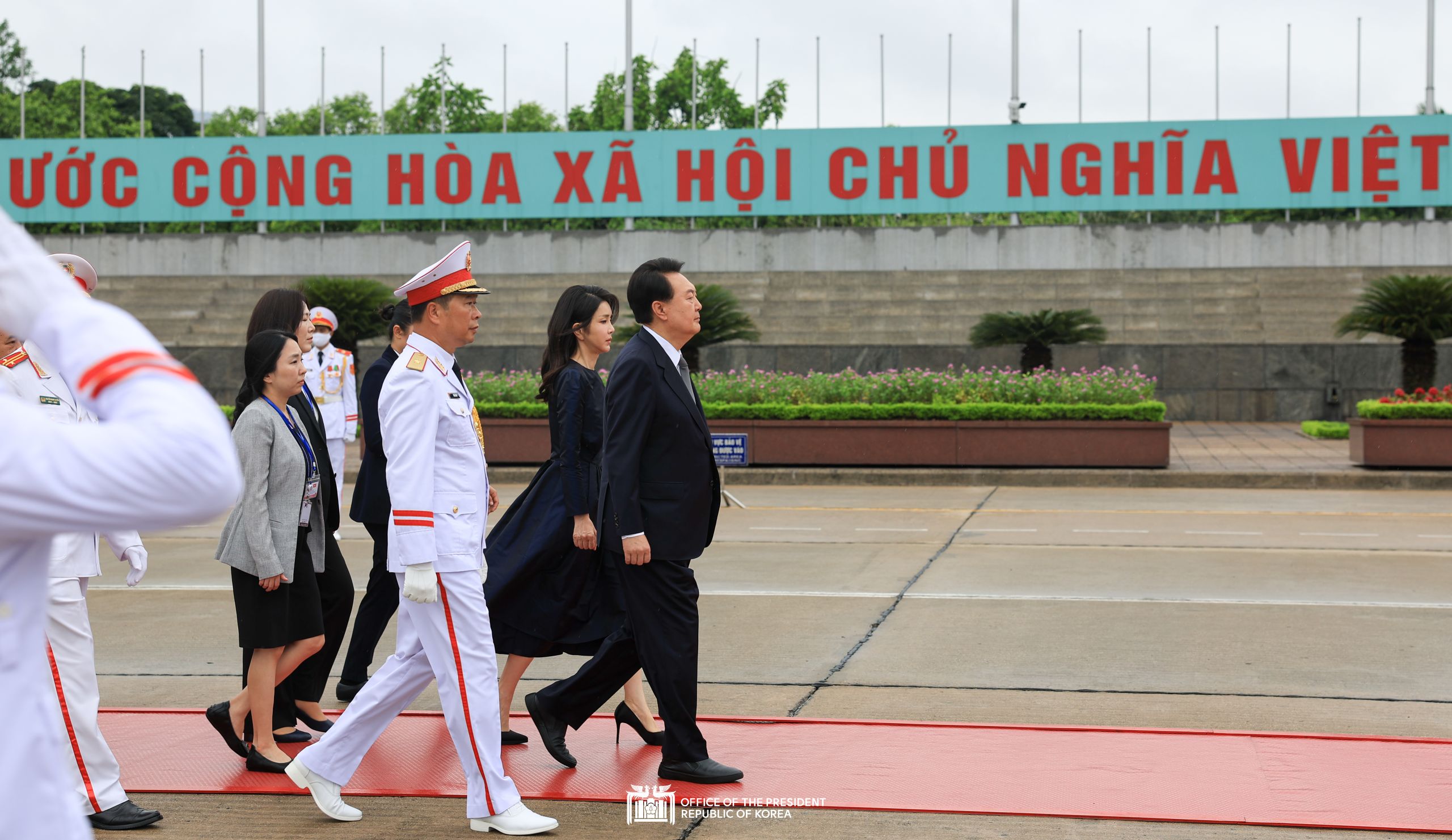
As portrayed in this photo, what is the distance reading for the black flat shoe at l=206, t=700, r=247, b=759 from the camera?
16.9 feet

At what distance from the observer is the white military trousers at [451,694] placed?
4301mm

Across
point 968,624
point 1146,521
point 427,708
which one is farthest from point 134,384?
point 1146,521

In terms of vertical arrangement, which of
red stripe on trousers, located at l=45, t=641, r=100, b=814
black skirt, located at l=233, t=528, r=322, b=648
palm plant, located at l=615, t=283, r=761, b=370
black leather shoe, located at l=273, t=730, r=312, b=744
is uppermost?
palm plant, located at l=615, t=283, r=761, b=370

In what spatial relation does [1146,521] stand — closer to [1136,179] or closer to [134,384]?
[134,384]

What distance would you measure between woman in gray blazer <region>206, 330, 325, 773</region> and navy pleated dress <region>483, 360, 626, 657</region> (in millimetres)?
733

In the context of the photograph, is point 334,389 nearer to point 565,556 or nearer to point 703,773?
point 565,556

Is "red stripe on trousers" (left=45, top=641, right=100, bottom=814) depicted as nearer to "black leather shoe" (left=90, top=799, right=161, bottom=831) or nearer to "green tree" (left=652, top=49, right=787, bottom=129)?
"black leather shoe" (left=90, top=799, right=161, bottom=831)

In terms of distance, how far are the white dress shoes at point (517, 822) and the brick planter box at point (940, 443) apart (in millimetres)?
11909

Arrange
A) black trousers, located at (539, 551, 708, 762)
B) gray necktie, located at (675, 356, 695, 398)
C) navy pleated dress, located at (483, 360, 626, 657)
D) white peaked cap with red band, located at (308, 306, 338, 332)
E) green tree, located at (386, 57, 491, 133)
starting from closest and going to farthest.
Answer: black trousers, located at (539, 551, 708, 762), gray necktie, located at (675, 356, 695, 398), navy pleated dress, located at (483, 360, 626, 657), white peaked cap with red band, located at (308, 306, 338, 332), green tree, located at (386, 57, 491, 133)

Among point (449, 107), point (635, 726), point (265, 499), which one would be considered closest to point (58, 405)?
point (265, 499)

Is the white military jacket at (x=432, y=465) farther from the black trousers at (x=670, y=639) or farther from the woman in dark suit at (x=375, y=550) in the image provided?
the woman in dark suit at (x=375, y=550)

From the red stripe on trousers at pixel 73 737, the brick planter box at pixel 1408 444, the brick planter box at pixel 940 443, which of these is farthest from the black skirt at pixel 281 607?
the brick planter box at pixel 1408 444

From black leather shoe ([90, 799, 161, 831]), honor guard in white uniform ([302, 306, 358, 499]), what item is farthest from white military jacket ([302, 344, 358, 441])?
black leather shoe ([90, 799, 161, 831])

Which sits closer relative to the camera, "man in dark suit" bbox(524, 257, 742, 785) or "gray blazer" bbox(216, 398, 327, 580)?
"man in dark suit" bbox(524, 257, 742, 785)
